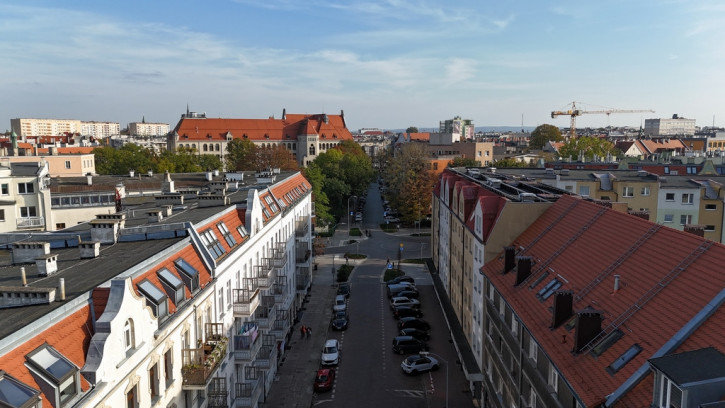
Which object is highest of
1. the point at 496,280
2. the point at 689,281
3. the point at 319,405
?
the point at 689,281

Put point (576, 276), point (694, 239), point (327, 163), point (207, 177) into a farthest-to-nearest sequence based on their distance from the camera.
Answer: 1. point (327, 163)
2. point (207, 177)
3. point (576, 276)
4. point (694, 239)

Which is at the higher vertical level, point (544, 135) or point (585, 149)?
point (544, 135)

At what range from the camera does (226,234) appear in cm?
2738

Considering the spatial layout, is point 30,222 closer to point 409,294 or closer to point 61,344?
point 409,294

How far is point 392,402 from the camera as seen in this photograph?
31.6 m

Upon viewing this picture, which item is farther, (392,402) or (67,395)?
(392,402)

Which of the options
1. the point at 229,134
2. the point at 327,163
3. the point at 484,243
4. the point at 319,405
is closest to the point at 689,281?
the point at 484,243

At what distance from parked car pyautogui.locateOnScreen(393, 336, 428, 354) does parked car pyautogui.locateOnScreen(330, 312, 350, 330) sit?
5374 mm

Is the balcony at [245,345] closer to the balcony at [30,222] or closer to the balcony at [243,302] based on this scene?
the balcony at [243,302]

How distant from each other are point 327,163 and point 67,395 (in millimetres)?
88840

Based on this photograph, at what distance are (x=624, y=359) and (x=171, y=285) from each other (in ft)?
49.6

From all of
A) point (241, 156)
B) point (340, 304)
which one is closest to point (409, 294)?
point (340, 304)

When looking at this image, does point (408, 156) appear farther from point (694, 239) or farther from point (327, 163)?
point (694, 239)

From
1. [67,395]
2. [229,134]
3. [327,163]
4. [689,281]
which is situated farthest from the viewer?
[229,134]
